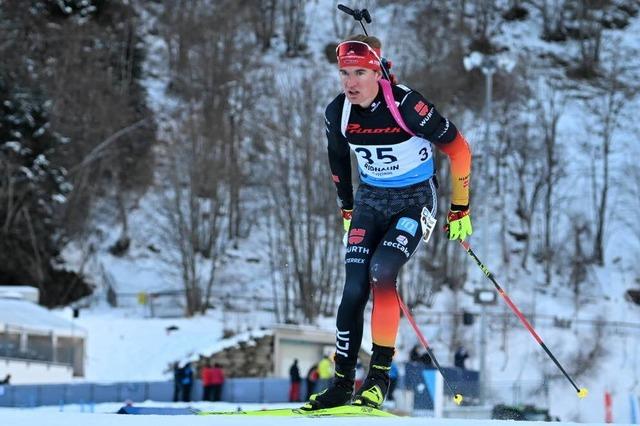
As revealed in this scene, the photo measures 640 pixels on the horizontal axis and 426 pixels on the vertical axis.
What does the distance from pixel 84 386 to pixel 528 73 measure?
38170 mm

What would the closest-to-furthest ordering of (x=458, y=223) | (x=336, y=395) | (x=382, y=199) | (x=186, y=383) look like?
(x=336, y=395) → (x=382, y=199) → (x=458, y=223) → (x=186, y=383)

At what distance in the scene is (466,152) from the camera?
7.17 meters

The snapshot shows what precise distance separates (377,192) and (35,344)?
2502 cm

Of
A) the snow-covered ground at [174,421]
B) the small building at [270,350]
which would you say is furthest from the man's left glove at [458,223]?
the small building at [270,350]

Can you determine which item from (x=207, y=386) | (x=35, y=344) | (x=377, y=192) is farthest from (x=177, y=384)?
(x=377, y=192)

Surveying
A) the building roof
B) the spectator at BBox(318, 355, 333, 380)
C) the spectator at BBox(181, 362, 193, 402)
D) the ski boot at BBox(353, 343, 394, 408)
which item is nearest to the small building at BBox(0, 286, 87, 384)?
the building roof

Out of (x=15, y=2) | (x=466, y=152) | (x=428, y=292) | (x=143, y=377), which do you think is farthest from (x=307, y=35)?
(x=466, y=152)

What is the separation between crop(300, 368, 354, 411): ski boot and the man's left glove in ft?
4.03

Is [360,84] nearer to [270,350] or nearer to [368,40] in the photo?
[368,40]

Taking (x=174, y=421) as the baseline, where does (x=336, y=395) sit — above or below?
below

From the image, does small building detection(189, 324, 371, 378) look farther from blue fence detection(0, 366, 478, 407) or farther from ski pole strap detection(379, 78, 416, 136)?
ski pole strap detection(379, 78, 416, 136)

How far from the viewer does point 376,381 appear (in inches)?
265

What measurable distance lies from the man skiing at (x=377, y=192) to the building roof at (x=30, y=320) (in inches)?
926

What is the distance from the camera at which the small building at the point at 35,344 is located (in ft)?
94.5
